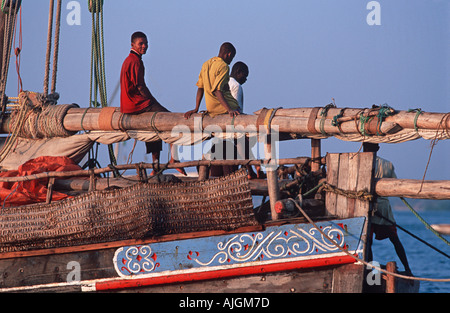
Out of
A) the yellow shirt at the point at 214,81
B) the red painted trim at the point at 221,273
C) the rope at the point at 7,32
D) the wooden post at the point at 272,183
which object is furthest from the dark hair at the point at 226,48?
the rope at the point at 7,32

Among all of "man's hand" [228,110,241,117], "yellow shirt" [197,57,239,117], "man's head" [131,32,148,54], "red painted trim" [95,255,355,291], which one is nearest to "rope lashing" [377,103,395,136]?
"red painted trim" [95,255,355,291]

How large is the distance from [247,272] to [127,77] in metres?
2.92

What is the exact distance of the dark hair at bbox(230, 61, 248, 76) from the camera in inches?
342

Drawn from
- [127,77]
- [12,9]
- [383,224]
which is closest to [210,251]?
[383,224]

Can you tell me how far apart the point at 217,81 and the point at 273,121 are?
0.88m

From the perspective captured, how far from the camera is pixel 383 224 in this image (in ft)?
25.0

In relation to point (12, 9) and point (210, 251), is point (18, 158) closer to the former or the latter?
point (12, 9)

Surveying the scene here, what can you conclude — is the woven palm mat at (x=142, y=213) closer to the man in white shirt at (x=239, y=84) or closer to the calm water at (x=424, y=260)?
the man in white shirt at (x=239, y=84)

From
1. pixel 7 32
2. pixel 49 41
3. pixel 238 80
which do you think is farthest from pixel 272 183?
pixel 7 32

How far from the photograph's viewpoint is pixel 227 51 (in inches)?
308

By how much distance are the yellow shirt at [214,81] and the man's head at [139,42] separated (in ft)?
2.97

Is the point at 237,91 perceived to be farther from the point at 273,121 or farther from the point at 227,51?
the point at 273,121

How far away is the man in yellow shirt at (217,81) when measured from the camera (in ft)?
25.2
